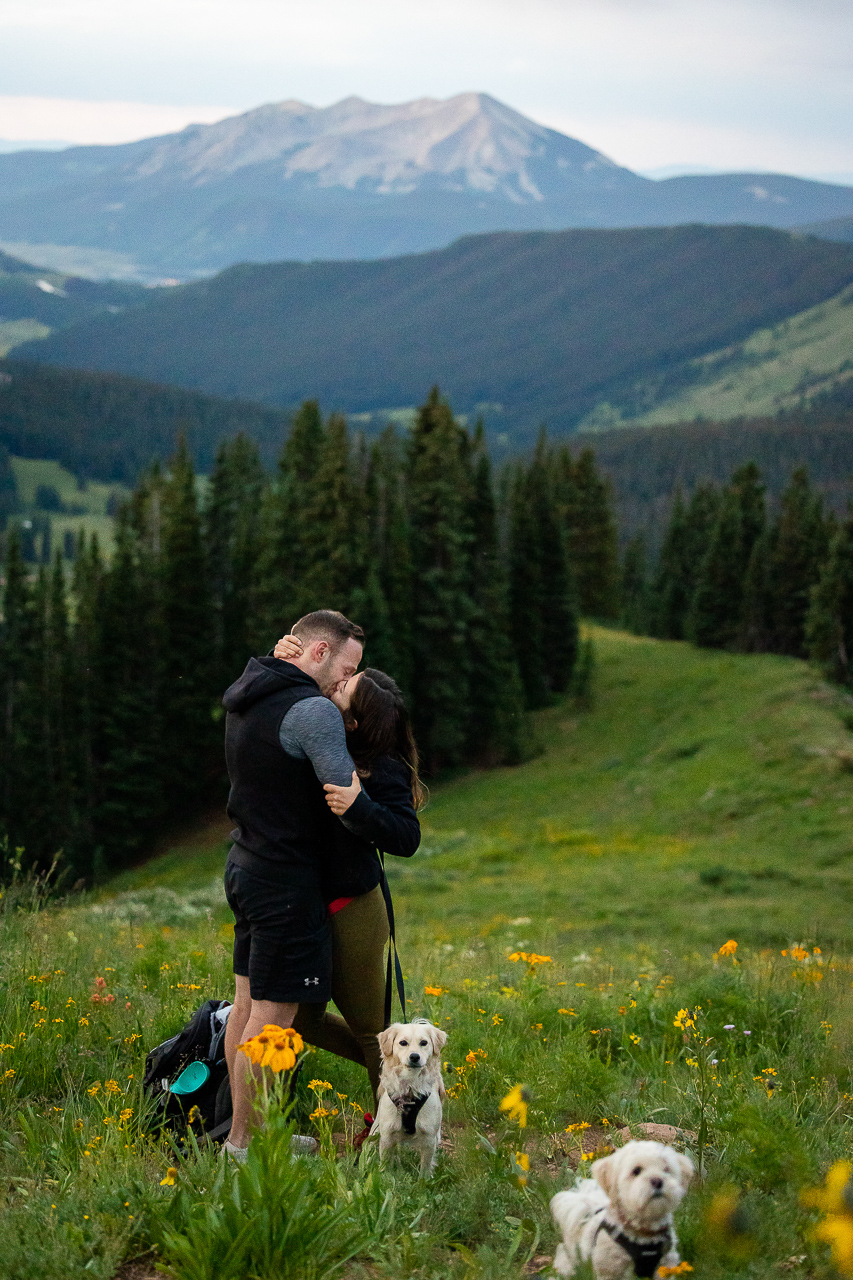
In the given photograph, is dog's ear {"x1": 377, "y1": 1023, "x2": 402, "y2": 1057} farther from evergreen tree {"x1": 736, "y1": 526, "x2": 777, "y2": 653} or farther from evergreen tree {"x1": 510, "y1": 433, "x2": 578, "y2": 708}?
evergreen tree {"x1": 736, "y1": 526, "x2": 777, "y2": 653}

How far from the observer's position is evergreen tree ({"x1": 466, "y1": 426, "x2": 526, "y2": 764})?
42531mm

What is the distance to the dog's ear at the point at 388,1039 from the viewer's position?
4.44 metres

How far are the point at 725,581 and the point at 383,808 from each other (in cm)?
5694

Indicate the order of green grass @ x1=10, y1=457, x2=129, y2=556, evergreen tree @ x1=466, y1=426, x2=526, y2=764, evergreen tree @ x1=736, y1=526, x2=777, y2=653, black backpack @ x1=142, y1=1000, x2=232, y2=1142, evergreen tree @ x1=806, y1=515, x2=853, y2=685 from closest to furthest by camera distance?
black backpack @ x1=142, y1=1000, x2=232, y2=1142, evergreen tree @ x1=466, y1=426, x2=526, y2=764, evergreen tree @ x1=806, y1=515, x2=853, y2=685, evergreen tree @ x1=736, y1=526, x2=777, y2=653, green grass @ x1=10, y1=457, x2=129, y2=556

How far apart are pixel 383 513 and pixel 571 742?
38.9 ft

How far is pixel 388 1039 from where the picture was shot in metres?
4.46

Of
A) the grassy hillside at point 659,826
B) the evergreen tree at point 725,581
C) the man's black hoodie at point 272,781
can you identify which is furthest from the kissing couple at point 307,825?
the evergreen tree at point 725,581

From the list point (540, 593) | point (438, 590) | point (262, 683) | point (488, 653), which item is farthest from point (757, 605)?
point (262, 683)

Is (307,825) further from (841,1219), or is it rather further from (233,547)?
(233,547)

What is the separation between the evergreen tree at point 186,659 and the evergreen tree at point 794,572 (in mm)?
30877

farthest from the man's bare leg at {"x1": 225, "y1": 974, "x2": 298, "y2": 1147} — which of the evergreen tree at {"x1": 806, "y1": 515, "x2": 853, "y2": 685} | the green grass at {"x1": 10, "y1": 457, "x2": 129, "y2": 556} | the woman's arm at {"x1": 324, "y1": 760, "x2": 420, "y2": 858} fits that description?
the green grass at {"x1": 10, "y1": 457, "x2": 129, "y2": 556}

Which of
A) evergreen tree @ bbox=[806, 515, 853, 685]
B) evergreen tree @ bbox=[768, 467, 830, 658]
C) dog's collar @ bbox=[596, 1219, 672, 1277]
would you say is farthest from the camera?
evergreen tree @ bbox=[768, 467, 830, 658]

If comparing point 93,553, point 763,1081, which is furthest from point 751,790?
point 93,553

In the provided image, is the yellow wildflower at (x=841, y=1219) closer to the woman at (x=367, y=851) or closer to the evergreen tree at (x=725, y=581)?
the woman at (x=367, y=851)
